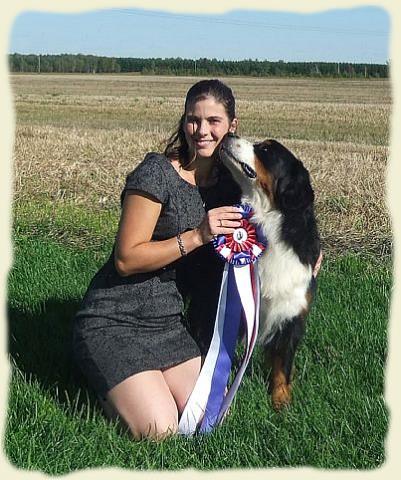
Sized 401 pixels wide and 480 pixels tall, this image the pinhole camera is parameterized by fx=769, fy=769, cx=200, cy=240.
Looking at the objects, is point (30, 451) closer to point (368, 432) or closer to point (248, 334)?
point (248, 334)

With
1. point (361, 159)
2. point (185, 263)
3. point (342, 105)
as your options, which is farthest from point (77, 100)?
point (185, 263)

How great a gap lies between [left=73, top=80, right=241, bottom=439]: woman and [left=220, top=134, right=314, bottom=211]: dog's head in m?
0.18

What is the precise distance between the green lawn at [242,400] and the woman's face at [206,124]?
1282 millimetres

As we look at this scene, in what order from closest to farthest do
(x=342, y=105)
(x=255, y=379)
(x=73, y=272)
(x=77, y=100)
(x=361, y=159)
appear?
(x=255, y=379), (x=73, y=272), (x=361, y=159), (x=342, y=105), (x=77, y=100)

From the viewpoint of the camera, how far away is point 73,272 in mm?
6012

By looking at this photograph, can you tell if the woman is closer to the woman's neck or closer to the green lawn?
the woman's neck

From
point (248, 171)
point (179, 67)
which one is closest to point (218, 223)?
point (248, 171)

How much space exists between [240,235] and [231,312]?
41 cm

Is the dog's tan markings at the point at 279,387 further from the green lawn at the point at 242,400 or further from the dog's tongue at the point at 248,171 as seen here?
the dog's tongue at the point at 248,171

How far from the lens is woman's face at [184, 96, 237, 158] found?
3902mm

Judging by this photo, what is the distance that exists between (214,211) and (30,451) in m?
1.39

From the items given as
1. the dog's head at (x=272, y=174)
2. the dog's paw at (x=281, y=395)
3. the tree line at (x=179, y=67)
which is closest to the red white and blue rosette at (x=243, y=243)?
the dog's head at (x=272, y=174)

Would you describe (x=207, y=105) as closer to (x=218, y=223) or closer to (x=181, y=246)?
(x=218, y=223)

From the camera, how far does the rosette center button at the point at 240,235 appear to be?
3911mm
